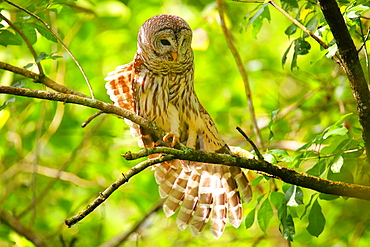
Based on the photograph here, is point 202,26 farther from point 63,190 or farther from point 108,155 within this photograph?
point 63,190

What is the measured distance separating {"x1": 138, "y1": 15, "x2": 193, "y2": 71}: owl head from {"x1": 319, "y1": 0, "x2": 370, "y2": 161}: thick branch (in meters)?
1.75

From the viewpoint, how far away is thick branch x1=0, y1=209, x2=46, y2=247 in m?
3.89

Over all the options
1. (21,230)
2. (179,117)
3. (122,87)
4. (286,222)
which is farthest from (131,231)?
(286,222)

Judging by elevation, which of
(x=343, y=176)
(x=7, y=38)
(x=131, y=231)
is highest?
(x=7, y=38)

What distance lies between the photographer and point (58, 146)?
18.5 ft

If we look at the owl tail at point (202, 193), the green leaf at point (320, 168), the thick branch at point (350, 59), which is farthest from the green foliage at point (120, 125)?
the thick branch at point (350, 59)

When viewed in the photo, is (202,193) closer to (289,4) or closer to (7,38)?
(289,4)

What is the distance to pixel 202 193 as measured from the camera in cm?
394

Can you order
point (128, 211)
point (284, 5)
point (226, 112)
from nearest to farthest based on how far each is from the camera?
point (284, 5) → point (226, 112) → point (128, 211)

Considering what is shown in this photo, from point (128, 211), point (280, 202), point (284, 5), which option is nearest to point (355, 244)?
point (280, 202)

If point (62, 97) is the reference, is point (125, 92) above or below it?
below

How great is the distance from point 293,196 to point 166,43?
1.86 m

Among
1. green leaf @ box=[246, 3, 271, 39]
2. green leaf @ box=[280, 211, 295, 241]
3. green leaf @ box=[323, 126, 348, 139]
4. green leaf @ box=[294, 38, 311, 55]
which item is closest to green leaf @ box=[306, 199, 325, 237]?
green leaf @ box=[280, 211, 295, 241]

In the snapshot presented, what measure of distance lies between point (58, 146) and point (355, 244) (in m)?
3.37
